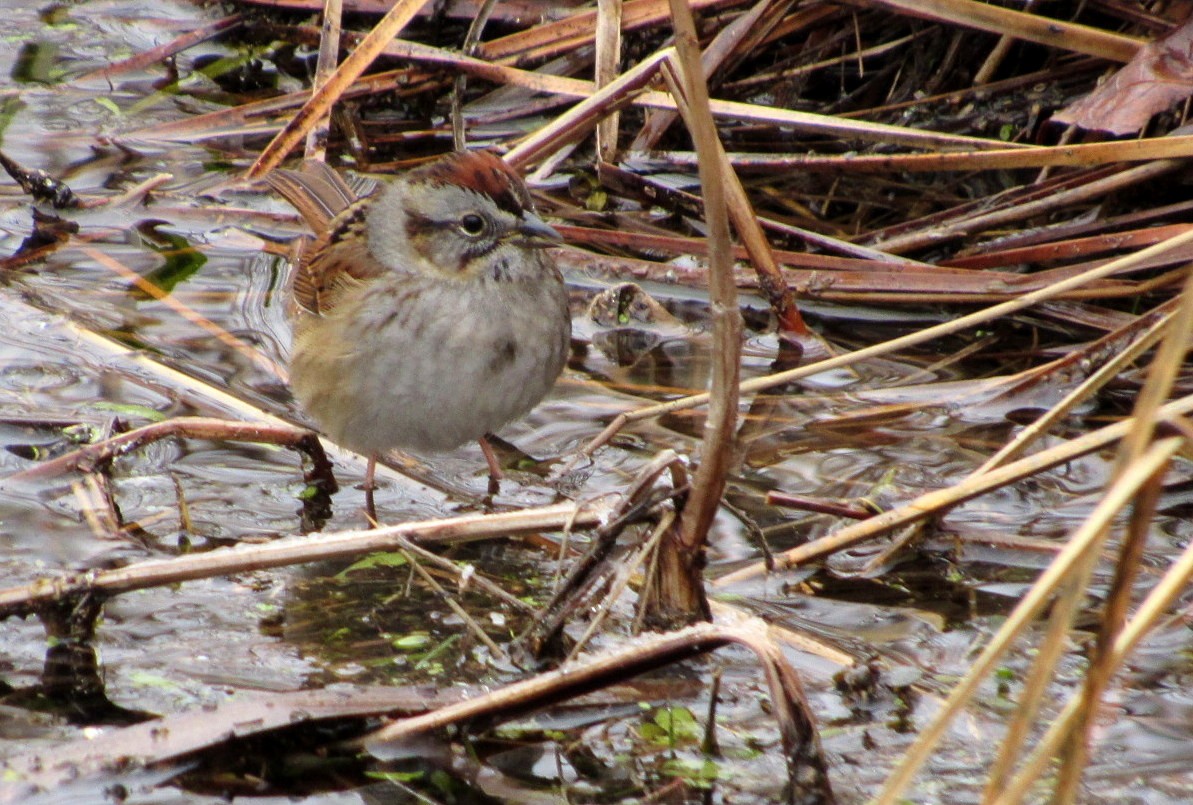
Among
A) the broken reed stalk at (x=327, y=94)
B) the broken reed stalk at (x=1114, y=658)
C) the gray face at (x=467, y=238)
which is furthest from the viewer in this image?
the broken reed stalk at (x=327, y=94)

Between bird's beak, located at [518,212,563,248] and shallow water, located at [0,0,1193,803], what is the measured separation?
63 centimetres

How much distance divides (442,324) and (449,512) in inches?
19.6

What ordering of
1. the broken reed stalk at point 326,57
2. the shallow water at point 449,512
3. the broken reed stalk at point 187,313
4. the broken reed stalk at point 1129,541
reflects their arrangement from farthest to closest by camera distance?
the broken reed stalk at point 326,57
the broken reed stalk at point 187,313
the shallow water at point 449,512
the broken reed stalk at point 1129,541

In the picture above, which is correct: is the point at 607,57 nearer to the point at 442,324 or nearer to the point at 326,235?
the point at 326,235

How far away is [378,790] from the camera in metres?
2.67

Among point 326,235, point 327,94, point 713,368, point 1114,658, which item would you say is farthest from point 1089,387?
point 327,94

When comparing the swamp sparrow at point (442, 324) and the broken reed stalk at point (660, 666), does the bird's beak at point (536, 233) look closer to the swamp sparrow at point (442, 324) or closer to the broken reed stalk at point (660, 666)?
the swamp sparrow at point (442, 324)

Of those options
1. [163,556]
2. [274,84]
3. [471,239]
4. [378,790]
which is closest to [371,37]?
[274,84]

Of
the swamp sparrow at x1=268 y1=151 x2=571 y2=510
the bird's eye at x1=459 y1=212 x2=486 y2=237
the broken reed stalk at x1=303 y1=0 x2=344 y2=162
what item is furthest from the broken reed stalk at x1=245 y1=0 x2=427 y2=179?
the bird's eye at x1=459 y1=212 x2=486 y2=237

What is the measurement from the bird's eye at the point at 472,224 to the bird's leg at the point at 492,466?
1.84ft

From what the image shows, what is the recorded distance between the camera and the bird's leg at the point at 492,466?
4.12m

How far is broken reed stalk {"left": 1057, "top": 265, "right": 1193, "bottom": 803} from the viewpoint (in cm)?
183

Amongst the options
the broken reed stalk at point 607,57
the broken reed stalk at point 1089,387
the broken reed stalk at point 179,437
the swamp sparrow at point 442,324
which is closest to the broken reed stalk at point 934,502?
the broken reed stalk at point 1089,387

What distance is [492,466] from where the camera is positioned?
4.17 metres
